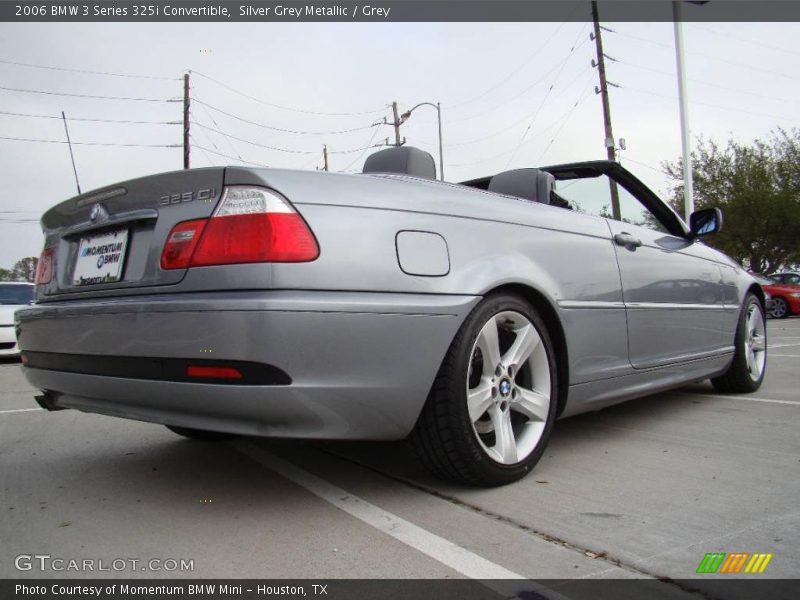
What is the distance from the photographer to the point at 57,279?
2.66 meters

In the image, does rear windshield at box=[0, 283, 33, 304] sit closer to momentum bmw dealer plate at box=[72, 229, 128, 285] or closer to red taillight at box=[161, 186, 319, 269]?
momentum bmw dealer plate at box=[72, 229, 128, 285]

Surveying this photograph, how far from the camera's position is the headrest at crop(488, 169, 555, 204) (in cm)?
325

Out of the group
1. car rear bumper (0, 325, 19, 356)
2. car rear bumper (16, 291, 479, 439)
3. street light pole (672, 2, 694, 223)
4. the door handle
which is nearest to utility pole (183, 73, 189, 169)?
car rear bumper (0, 325, 19, 356)

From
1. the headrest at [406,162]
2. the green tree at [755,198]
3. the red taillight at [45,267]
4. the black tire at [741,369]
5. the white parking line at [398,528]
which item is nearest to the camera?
the white parking line at [398,528]

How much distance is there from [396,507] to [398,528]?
209 millimetres

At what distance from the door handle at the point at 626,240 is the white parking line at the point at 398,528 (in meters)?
1.86

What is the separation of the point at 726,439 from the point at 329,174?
2.47 m

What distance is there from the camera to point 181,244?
211cm

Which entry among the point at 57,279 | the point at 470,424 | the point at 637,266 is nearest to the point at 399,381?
the point at 470,424

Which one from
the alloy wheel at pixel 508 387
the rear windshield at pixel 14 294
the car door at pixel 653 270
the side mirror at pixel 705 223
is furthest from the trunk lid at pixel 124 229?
the rear windshield at pixel 14 294

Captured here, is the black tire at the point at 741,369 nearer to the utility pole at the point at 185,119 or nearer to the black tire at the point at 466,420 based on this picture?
the black tire at the point at 466,420

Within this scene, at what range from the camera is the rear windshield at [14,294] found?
10.8m

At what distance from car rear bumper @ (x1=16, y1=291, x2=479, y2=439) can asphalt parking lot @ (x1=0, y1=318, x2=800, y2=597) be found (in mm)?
355

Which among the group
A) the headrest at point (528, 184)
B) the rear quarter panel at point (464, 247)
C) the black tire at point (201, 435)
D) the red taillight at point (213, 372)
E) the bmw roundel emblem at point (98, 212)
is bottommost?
the black tire at point (201, 435)
